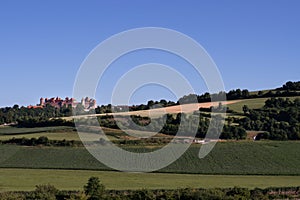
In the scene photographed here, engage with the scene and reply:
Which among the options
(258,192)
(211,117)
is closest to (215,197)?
(258,192)

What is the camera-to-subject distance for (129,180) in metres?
54.5

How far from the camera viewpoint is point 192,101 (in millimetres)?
108125

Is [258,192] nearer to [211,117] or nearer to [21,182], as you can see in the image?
[21,182]

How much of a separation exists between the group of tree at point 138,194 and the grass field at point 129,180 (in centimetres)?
349

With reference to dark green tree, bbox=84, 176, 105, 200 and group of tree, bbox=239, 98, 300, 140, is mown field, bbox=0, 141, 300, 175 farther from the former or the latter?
dark green tree, bbox=84, 176, 105, 200

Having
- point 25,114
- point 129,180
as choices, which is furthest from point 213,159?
point 25,114

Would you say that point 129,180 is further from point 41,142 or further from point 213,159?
point 41,142

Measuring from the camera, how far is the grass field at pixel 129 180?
2009 inches

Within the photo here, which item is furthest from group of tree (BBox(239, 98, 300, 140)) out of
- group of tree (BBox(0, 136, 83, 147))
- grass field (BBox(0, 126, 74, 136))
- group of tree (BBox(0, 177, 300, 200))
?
group of tree (BBox(0, 177, 300, 200))

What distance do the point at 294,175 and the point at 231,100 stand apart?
5857cm

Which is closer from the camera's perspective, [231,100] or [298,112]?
[298,112]

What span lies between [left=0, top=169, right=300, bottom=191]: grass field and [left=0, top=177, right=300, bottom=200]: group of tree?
137 inches

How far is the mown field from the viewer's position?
62.0 metres

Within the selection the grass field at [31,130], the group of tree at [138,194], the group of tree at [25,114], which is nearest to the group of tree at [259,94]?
the grass field at [31,130]
